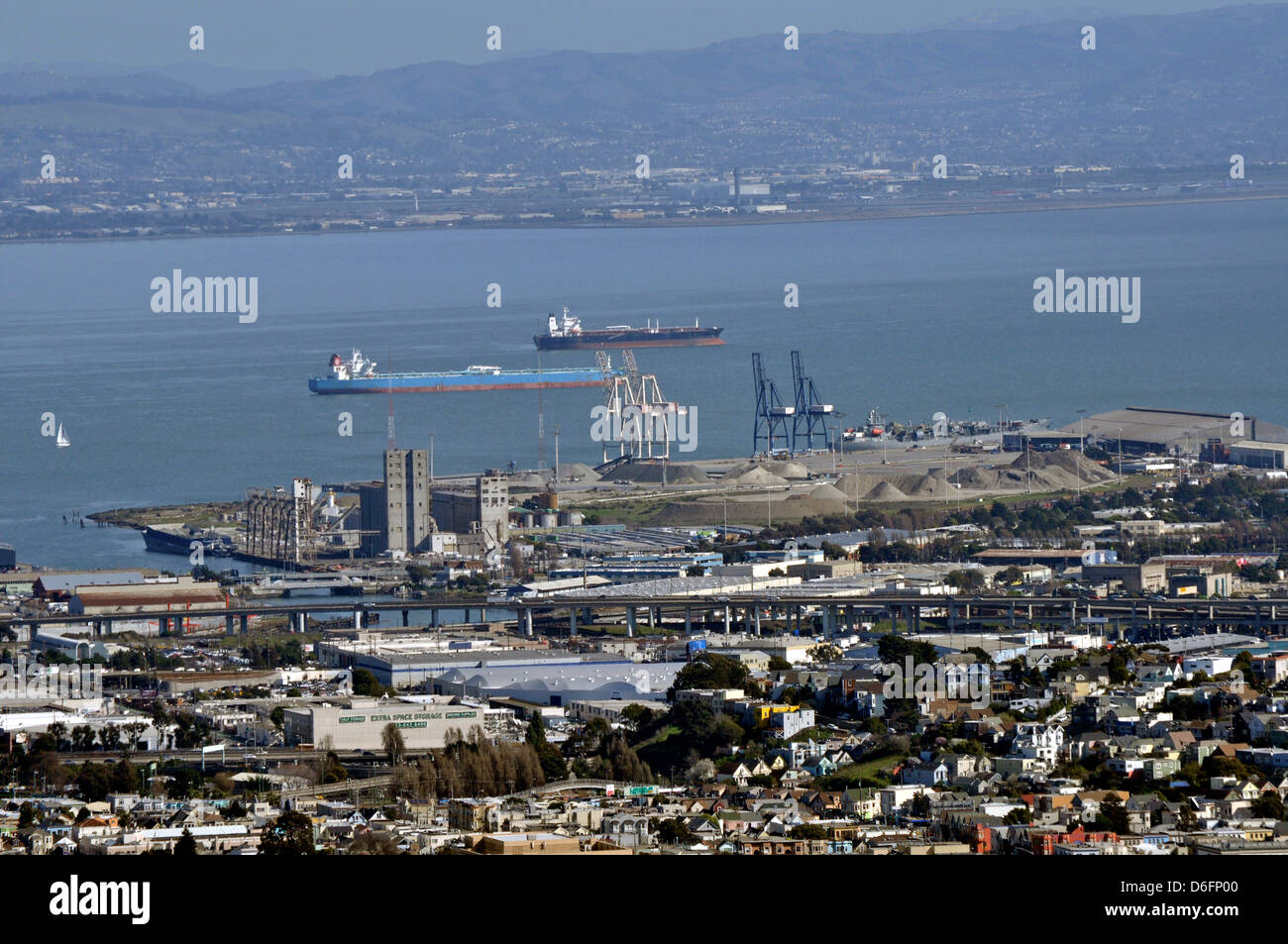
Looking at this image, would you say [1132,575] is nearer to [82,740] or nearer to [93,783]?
[82,740]

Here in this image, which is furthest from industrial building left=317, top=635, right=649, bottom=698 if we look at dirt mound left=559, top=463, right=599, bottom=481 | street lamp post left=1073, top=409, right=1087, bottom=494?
dirt mound left=559, top=463, right=599, bottom=481

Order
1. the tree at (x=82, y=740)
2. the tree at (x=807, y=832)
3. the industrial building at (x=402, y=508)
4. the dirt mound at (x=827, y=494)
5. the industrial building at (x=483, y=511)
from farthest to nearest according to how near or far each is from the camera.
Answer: the dirt mound at (x=827, y=494)
the industrial building at (x=483, y=511)
the industrial building at (x=402, y=508)
the tree at (x=82, y=740)
the tree at (x=807, y=832)

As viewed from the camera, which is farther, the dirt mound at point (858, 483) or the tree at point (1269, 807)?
the dirt mound at point (858, 483)

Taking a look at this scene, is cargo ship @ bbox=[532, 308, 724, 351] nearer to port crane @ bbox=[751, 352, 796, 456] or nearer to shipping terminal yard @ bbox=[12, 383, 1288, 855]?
port crane @ bbox=[751, 352, 796, 456]

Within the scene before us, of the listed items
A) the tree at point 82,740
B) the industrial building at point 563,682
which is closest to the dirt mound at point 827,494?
the industrial building at point 563,682

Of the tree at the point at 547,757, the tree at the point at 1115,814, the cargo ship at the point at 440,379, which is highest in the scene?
the cargo ship at the point at 440,379

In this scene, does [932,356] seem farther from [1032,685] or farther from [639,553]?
[1032,685]

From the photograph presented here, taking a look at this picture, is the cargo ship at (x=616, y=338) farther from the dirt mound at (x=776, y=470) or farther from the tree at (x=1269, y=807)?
the tree at (x=1269, y=807)
